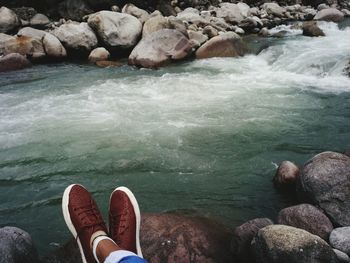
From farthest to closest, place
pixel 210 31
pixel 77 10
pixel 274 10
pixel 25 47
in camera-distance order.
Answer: pixel 274 10, pixel 77 10, pixel 210 31, pixel 25 47

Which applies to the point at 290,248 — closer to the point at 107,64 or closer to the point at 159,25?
the point at 107,64

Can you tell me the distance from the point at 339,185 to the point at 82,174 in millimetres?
3308

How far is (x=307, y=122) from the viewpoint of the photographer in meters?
6.76

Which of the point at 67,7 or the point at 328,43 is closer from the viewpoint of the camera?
the point at 328,43

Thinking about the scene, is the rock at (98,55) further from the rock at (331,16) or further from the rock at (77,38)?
the rock at (331,16)

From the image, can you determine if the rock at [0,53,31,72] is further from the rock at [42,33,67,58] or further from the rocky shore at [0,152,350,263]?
the rocky shore at [0,152,350,263]

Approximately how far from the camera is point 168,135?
6246 millimetres

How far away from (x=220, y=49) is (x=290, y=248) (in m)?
9.91

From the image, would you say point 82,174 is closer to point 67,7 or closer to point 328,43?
point 328,43

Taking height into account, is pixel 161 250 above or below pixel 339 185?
below

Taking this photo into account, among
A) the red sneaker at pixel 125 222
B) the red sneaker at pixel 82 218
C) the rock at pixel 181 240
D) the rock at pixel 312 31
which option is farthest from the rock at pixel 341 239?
the rock at pixel 312 31

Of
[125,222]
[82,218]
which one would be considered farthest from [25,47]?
[125,222]

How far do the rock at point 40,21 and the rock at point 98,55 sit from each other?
5945 millimetres

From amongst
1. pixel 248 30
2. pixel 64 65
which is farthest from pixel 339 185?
pixel 248 30
